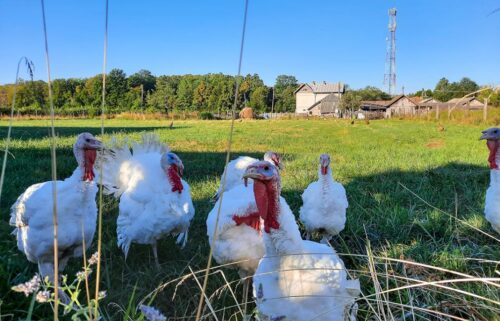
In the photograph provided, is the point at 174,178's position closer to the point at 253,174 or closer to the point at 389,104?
the point at 253,174

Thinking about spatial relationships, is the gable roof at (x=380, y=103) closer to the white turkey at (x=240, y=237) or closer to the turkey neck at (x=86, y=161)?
the white turkey at (x=240, y=237)

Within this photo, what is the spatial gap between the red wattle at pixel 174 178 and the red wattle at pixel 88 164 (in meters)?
0.78

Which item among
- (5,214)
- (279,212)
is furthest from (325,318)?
(5,214)

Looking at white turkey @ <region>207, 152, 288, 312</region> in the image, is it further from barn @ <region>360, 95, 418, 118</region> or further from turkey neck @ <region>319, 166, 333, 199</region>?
barn @ <region>360, 95, 418, 118</region>

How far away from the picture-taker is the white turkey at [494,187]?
11.3 feet

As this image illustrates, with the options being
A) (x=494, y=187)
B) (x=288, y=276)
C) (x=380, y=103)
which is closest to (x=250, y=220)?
(x=288, y=276)

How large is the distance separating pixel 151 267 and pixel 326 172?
2.02 meters

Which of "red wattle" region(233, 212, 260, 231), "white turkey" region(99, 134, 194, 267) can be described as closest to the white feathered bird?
"white turkey" region(99, 134, 194, 267)

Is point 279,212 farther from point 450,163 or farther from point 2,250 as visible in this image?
point 450,163

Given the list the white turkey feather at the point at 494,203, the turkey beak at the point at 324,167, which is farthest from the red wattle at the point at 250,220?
the white turkey feather at the point at 494,203

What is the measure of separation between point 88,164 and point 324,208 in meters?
2.23

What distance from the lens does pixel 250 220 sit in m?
3.08

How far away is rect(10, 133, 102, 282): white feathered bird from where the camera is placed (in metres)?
2.91

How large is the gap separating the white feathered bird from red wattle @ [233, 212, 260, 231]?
1.11 m
